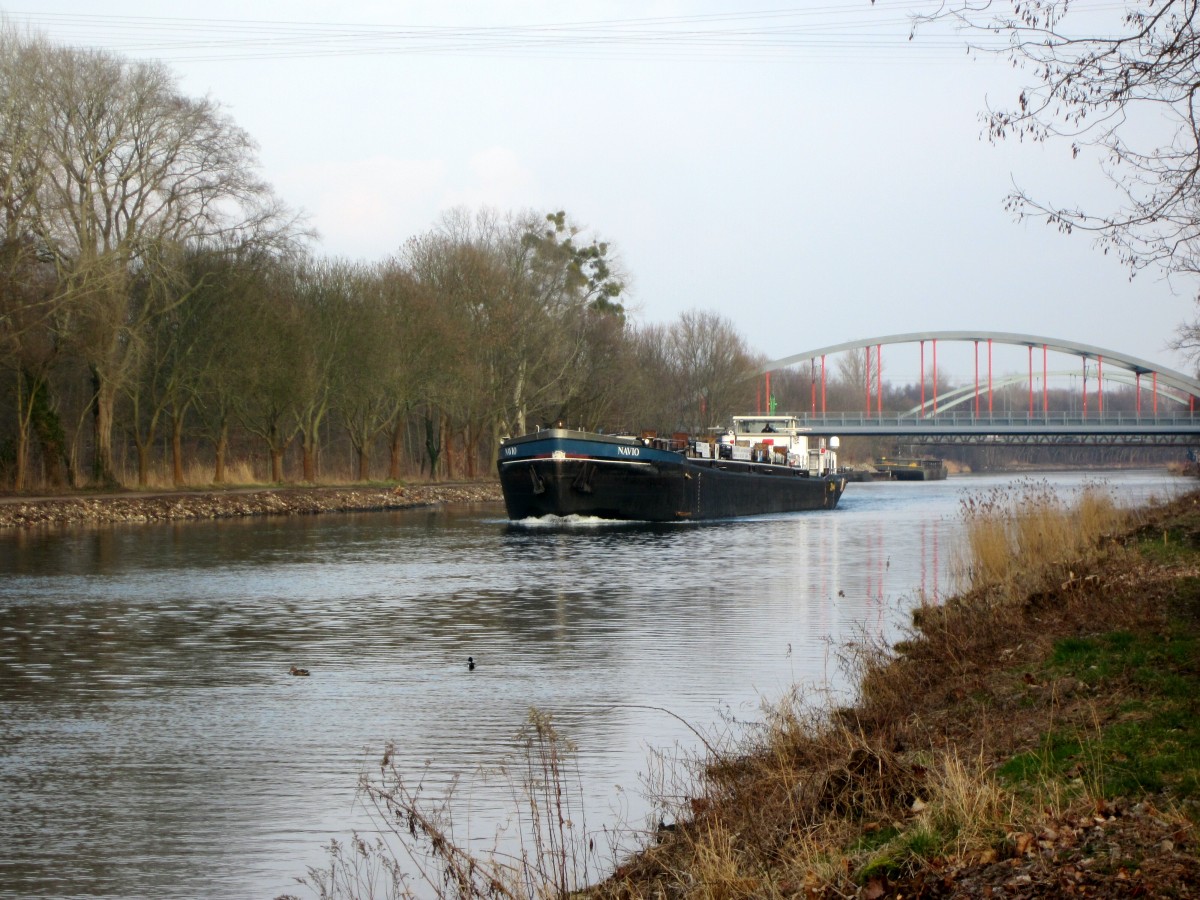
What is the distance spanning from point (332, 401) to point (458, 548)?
2414 cm

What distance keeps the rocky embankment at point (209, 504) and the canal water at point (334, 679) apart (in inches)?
317

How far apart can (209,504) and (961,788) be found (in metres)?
41.8

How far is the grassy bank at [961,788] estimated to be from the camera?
5.88 meters

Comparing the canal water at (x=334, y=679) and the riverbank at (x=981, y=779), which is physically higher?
the riverbank at (x=981, y=779)

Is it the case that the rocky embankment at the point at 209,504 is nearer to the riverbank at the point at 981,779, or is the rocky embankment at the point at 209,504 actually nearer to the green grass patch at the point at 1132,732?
the riverbank at the point at 981,779

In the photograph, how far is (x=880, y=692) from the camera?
11.4 m

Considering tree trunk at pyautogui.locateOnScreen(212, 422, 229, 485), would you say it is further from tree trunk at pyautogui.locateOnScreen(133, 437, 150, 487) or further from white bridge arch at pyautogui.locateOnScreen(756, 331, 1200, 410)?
white bridge arch at pyautogui.locateOnScreen(756, 331, 1200, 410)

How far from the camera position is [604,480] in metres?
43.3

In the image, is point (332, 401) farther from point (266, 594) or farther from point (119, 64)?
point (266, 594)

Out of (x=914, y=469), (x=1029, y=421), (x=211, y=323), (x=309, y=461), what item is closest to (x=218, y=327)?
(x=211, y=323)

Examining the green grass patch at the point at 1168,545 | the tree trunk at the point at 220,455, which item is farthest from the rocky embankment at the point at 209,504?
the green grass patch at the point at 1168,545

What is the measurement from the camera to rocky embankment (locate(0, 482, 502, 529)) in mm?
39688

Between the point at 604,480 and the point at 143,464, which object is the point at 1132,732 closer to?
the point at 604,480

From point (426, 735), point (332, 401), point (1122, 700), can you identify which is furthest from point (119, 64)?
A: point (1122, 700)
